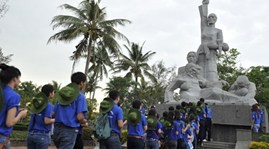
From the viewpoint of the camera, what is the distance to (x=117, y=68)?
34156 mm

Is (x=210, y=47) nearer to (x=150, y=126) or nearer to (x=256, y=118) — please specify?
(x=256, y=118)

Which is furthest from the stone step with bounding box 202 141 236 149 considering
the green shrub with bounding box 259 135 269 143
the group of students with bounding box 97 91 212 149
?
the group of students with bounding box 97 91 212 149

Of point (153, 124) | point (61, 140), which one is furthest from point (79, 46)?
point (61, 140)

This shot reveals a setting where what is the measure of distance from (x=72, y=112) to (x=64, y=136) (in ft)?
1.16

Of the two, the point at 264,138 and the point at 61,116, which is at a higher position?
the point at 61,116

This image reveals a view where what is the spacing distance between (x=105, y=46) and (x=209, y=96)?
12.1m

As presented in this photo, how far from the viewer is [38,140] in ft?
14.5

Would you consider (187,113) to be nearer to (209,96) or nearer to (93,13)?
(209,96)

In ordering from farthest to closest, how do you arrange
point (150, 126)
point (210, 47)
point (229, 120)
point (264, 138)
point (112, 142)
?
point (210, 47) < point (229, 120) < point (264, 138) < point (150, 126) < point (112, 142)

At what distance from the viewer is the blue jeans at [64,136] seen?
169 inches

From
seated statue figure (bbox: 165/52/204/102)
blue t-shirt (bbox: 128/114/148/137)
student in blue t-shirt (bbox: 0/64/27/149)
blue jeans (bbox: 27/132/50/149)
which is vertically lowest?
blue jeans (bbox: 27/132/50/149)

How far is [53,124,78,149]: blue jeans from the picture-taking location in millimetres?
4301

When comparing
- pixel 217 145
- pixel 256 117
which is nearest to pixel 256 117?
pixel 256 117

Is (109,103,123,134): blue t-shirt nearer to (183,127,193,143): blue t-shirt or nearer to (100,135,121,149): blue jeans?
(100,135,121,149): blue jeans
